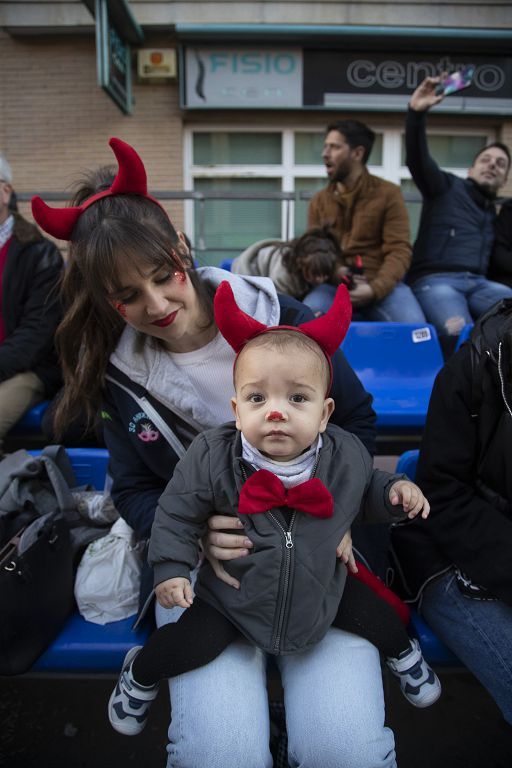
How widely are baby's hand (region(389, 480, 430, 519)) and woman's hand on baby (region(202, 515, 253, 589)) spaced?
13.0 inches

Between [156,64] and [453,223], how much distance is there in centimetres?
548

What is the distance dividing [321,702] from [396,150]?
805 cm

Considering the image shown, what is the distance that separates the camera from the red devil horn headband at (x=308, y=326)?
1290mm

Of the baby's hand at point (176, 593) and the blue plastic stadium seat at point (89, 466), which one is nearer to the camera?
the baby's hand at point (176, 593)

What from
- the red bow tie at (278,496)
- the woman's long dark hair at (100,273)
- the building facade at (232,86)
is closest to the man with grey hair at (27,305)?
the woman's long dark hair at (100,273)

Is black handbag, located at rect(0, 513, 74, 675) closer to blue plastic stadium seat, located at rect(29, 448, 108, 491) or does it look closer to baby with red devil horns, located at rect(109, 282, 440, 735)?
baby with red devil horns, located at rect(109, 282, 440, 735)

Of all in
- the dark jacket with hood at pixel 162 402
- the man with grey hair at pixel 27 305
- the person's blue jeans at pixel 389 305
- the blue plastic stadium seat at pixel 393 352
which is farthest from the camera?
the person's blue jeans at pixel 389 305

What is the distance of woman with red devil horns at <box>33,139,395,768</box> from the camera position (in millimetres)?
1196

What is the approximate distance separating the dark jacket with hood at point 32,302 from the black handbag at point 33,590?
4.77ft

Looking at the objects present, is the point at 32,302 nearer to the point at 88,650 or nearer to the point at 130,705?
the point at 88,650

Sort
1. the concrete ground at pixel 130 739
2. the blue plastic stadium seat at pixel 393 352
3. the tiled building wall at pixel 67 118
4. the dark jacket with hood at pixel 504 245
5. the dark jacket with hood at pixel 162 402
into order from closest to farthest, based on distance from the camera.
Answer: the dark jacket with hood at pixel 162 402 < the concrete ground at pixel 130 739 < the blue plastic stadium seat at pixel 393 352 < the dark jacket with hood at pixel 504 245 < the tiled building wall at pixel 67 118

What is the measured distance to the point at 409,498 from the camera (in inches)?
47.9

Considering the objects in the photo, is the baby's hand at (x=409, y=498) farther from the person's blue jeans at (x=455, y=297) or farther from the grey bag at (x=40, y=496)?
the person's blue jeans at (x=455, y=297)

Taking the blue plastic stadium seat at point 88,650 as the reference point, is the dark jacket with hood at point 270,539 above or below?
above
